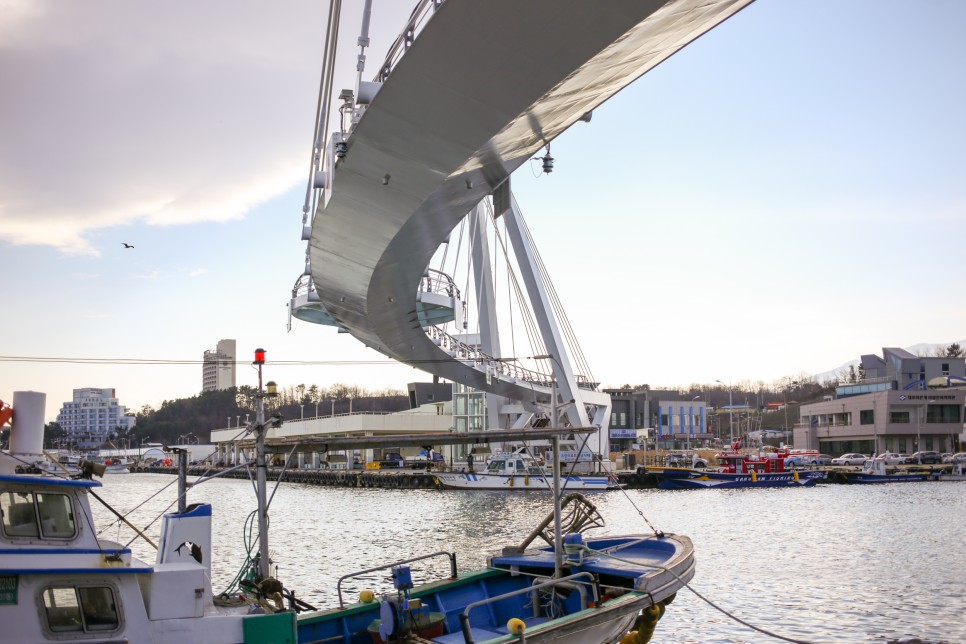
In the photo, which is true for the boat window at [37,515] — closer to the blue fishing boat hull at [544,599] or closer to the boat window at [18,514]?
the boat window at [18,514]

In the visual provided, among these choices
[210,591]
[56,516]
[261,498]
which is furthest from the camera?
[261,498]

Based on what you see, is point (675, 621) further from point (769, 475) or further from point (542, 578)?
point (769, 475)

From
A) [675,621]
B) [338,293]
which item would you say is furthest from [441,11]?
[338,293]

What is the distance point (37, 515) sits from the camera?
10641mm

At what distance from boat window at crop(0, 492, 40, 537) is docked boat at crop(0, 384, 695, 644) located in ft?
0.04

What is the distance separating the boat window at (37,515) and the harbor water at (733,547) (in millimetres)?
3977

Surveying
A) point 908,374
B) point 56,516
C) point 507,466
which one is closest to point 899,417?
point 908,374

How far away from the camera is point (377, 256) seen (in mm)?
29094

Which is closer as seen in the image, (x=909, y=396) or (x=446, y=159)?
(x=446, y=159)

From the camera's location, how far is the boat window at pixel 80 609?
1017 centimetres

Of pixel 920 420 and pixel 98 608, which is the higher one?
pixel 920 420

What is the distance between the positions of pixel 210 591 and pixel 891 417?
100387 millimetres

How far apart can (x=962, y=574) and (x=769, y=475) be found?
4592 centimetres

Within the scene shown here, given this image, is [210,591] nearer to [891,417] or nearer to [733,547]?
[733,547]
